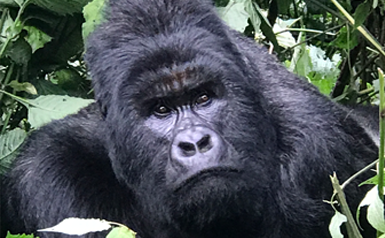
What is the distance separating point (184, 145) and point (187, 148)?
0.7 inches

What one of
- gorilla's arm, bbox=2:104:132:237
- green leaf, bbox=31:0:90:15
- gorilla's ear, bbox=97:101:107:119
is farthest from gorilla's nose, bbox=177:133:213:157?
green leaf, bbox=31:0:90:15

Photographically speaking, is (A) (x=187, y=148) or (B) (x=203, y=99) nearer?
(A) (x=187, y=148)

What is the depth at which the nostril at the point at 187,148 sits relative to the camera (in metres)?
2.86

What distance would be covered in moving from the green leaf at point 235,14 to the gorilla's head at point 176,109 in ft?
1.02

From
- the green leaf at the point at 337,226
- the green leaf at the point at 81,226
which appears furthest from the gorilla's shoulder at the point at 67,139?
the green leaf at the point at 337,226

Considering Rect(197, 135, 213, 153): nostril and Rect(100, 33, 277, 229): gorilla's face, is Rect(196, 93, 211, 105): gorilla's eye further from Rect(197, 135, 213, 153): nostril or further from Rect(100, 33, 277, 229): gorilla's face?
Rect(197, 135, 213, 153): nostril

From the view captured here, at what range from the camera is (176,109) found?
319 cm

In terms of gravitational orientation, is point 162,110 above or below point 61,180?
above

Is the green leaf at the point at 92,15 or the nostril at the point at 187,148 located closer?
the nostril at the point at 187,148

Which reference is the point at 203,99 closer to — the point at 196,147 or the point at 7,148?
the point at 196,147

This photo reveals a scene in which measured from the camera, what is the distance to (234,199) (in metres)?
3.07

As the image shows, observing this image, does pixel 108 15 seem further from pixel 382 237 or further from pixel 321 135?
pixel 382 237

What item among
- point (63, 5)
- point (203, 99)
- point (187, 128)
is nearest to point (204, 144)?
point (187, 128)

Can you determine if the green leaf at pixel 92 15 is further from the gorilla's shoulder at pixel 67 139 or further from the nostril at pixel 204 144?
the nostril at pixel 204 144
